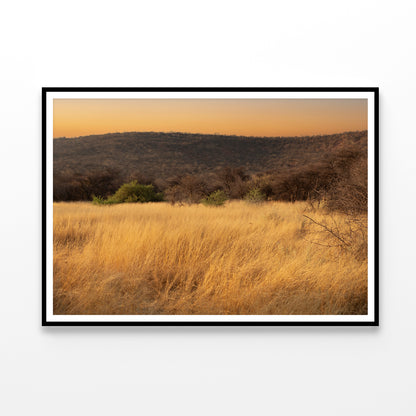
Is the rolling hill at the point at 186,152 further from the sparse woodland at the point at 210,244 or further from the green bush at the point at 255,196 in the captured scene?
the green bush at the point at 255,196

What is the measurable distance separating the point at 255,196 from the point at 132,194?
34.9 inches

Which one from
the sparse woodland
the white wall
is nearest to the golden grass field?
the sparse woodland

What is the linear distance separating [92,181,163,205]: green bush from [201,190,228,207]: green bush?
1.19 feet

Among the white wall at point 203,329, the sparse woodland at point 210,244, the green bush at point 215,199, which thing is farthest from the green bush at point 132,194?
the white wall at point 203,329

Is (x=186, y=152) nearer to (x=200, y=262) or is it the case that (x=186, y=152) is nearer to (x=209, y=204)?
(x=209, y=204)

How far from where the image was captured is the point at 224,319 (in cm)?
342

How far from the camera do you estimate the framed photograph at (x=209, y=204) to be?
3.41 meters

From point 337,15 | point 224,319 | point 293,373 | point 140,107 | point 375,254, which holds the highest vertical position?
point 337,15

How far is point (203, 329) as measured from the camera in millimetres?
3475

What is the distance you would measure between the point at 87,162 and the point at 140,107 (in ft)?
1.84

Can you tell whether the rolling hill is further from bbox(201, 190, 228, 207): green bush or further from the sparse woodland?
bbox(201, 190, 228, 207): green bush

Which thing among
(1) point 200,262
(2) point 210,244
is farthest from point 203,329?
(2) point 210,244
